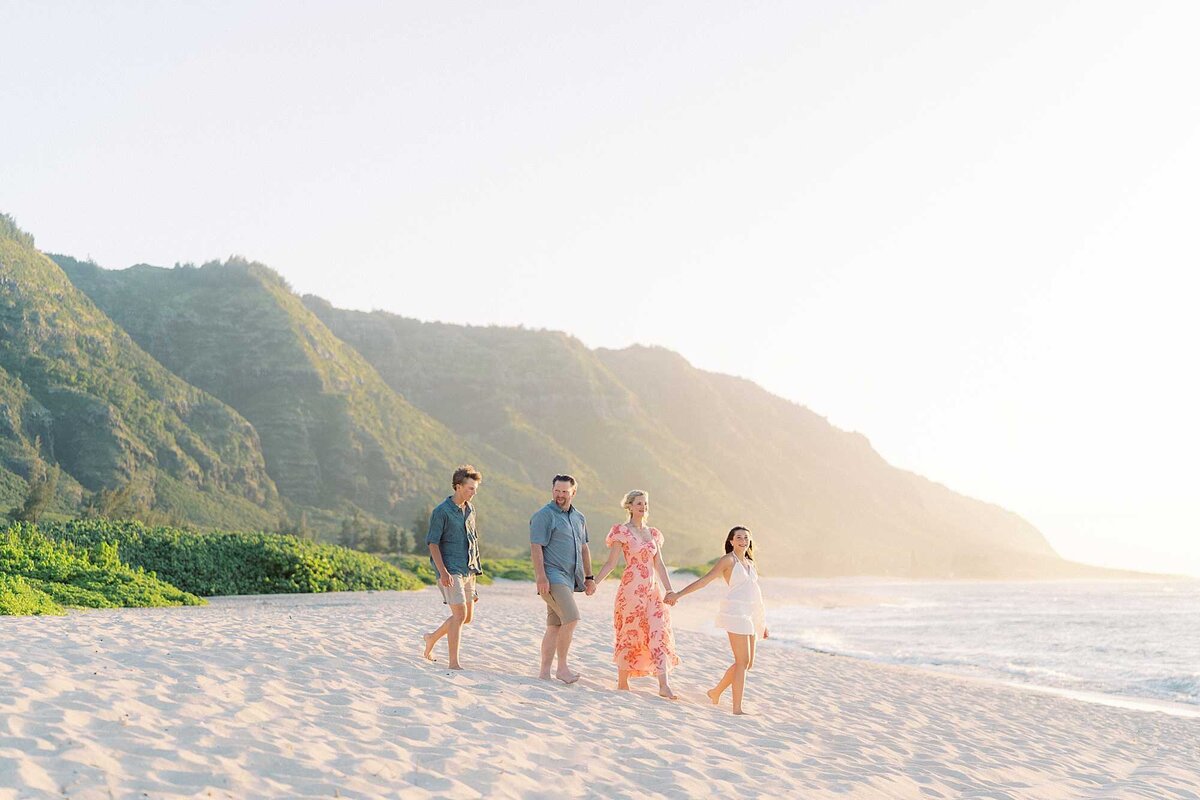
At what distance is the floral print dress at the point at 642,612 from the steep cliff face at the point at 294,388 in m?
67.1

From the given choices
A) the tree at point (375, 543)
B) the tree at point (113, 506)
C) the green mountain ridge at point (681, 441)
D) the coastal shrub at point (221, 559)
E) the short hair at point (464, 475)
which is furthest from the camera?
the green mountain ridge at point (681, 441)

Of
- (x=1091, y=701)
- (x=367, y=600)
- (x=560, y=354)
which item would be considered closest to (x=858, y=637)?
(x=1091, y=701)

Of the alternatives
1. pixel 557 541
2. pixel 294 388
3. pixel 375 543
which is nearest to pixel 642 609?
pixel 557 541

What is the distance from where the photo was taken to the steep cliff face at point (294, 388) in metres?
76.8

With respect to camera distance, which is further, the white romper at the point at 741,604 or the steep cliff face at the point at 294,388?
the steep cliff face at the point at 294,388

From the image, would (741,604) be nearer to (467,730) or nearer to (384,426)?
(467,730)

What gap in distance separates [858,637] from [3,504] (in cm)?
4215

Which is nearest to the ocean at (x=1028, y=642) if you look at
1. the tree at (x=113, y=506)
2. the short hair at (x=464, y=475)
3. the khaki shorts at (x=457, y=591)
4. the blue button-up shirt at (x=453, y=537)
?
the khaki shorts at (x=457, y=591)

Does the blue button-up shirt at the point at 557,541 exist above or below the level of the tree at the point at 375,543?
above

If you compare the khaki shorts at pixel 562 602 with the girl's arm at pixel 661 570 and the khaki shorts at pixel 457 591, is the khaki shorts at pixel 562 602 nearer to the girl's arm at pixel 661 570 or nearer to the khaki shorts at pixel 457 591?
the khaki shorts at pixel 457 591

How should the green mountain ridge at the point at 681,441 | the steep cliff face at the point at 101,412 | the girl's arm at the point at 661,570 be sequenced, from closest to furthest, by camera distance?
1. the girl's arm at the point at 661,570
2. the steep cliff face at the point at 101,412
3. the green mountain ridge at the point at 681,441

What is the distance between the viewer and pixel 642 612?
9250 mm

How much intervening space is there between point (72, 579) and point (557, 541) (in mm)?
13375

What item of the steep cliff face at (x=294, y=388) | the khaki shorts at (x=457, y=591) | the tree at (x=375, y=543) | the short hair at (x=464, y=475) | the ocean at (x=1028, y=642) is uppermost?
the steep cliff face at (x=294, y=388)
